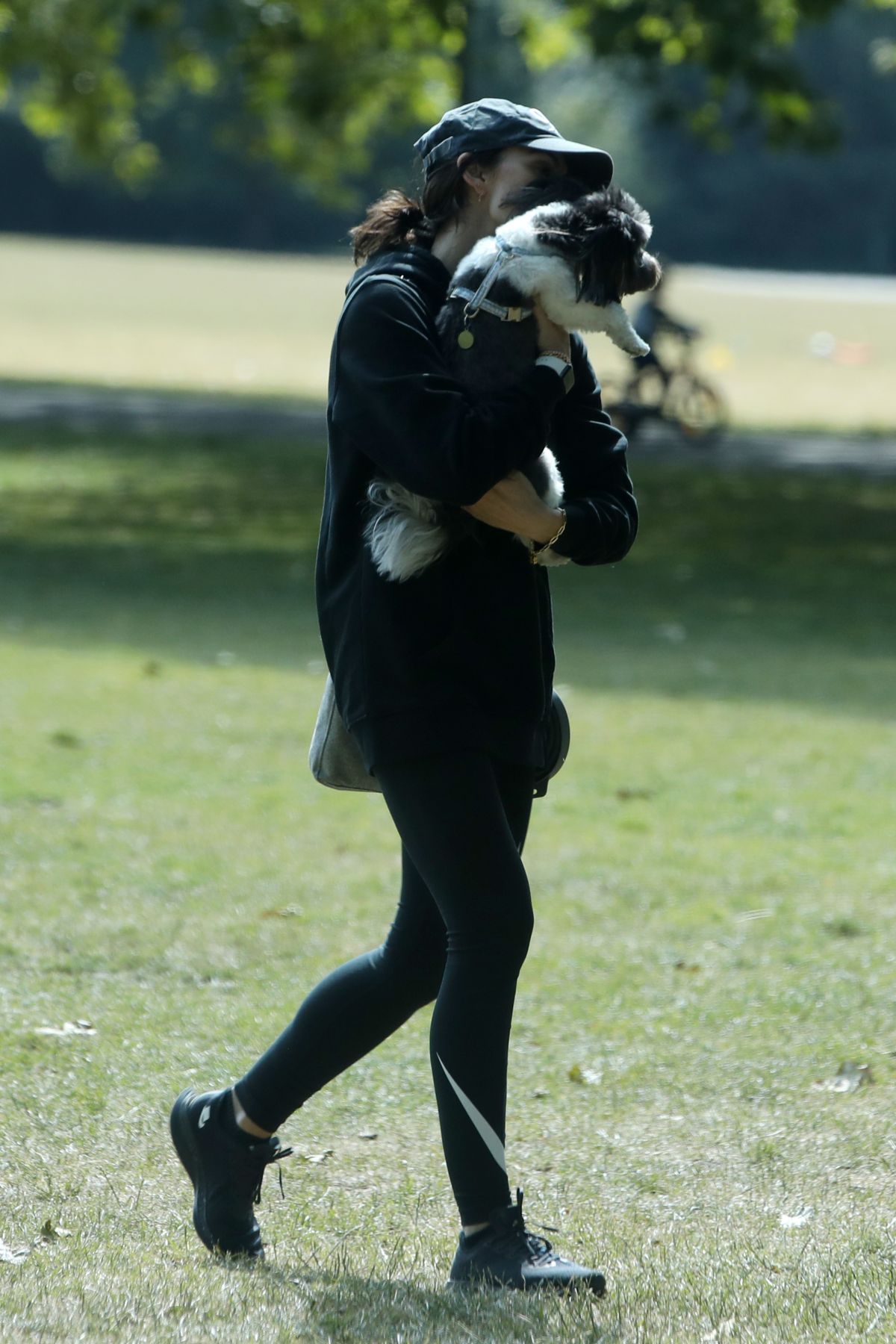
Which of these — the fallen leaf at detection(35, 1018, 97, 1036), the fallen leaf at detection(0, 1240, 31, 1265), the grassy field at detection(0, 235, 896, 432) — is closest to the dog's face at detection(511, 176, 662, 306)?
the fallen leaf at detection(0, 1240, 31, 1265)

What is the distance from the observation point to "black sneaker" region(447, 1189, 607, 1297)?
304 centimetres

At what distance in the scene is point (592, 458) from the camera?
10.8ft

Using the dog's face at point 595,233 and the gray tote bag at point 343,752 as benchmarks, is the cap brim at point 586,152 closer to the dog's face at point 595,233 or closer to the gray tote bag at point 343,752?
the dog's face at point 595,233

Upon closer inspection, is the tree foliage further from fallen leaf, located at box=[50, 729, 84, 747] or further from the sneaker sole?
the sneaker sole

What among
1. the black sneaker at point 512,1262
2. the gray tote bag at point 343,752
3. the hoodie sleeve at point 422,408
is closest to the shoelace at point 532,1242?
the black sneaker at point 512,1262

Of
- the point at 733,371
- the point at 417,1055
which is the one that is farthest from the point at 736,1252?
the point at 733,371

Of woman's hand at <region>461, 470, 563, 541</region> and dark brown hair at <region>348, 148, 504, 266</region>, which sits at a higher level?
dark brown hair at <region>348, 148, 504, 266</region>

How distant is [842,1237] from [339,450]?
1671 millimetres

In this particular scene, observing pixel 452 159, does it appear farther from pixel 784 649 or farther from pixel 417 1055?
pixel 784 649

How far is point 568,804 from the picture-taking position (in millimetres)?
7301

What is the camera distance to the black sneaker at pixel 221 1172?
333 centimetres

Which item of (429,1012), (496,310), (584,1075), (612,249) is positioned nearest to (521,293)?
(496,310)

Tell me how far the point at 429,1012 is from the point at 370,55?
18212 millimetres

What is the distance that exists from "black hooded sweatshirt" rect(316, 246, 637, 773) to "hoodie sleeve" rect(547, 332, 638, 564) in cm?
1
